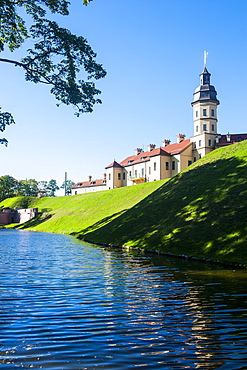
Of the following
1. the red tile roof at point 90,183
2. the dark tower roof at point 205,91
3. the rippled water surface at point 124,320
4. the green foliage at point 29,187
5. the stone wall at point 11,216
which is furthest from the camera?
the green foliage at point 29,187

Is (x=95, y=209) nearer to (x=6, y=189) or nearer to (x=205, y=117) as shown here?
(x=205, y=117)

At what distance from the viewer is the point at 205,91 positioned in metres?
85.2

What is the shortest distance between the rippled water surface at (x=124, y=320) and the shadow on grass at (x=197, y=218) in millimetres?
6104

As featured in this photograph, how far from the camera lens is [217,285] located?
1370 cm

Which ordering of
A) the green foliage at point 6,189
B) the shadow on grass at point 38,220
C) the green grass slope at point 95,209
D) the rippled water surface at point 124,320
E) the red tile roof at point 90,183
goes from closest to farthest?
the rippled water surface at point 124,320 < the green grass slope at point 95,209 < the shadow on grass at point 38,220 < the red tile roof at point 90,183 < the green foliage at point 6,189

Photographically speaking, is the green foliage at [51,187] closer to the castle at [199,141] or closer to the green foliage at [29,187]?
the green foliage at [29,187]

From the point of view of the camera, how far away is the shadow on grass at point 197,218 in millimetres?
22641

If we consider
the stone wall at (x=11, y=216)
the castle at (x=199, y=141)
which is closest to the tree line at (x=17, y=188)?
the stone wall at (x=11, y=216)

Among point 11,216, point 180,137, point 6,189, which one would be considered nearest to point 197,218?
point 180,137

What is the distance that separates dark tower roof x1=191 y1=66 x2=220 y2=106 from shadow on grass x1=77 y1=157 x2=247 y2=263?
149ft

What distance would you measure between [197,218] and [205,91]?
64.4m

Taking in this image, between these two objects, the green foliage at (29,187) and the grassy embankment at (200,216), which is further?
the green foliage at (29,187)

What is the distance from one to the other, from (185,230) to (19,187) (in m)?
151

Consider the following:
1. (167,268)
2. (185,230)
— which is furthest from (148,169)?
(167,268)
